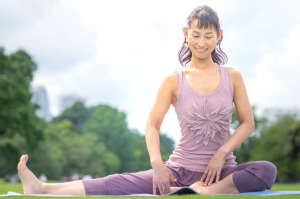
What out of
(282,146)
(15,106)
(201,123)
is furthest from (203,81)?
(282,146)

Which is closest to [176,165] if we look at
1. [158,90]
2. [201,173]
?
[201,173]

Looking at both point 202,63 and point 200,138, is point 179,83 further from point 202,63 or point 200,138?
point 200,138

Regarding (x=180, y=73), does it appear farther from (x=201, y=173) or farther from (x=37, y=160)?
(x=37, y=160)

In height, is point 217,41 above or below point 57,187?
above

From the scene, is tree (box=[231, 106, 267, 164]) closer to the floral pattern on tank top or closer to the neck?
the neck

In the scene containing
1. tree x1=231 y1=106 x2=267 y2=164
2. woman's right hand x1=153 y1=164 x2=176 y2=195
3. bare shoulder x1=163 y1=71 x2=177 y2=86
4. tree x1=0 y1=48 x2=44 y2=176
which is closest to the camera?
woman's right hand x1=153 y1=164 x2=176 y2=195

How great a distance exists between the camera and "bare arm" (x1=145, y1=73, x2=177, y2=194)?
4.58m

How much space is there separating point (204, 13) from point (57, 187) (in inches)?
95.0

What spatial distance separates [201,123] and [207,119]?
0.25ft

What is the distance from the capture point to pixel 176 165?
4930mm

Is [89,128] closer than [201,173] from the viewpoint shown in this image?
No

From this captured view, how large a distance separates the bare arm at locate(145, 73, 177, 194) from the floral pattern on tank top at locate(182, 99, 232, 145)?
0.92 feet

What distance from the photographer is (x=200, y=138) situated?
4.83m

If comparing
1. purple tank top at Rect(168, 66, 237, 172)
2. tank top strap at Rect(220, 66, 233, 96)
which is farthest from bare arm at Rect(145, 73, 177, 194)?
tank top strap at Rect(220, 66, 233, 96)
